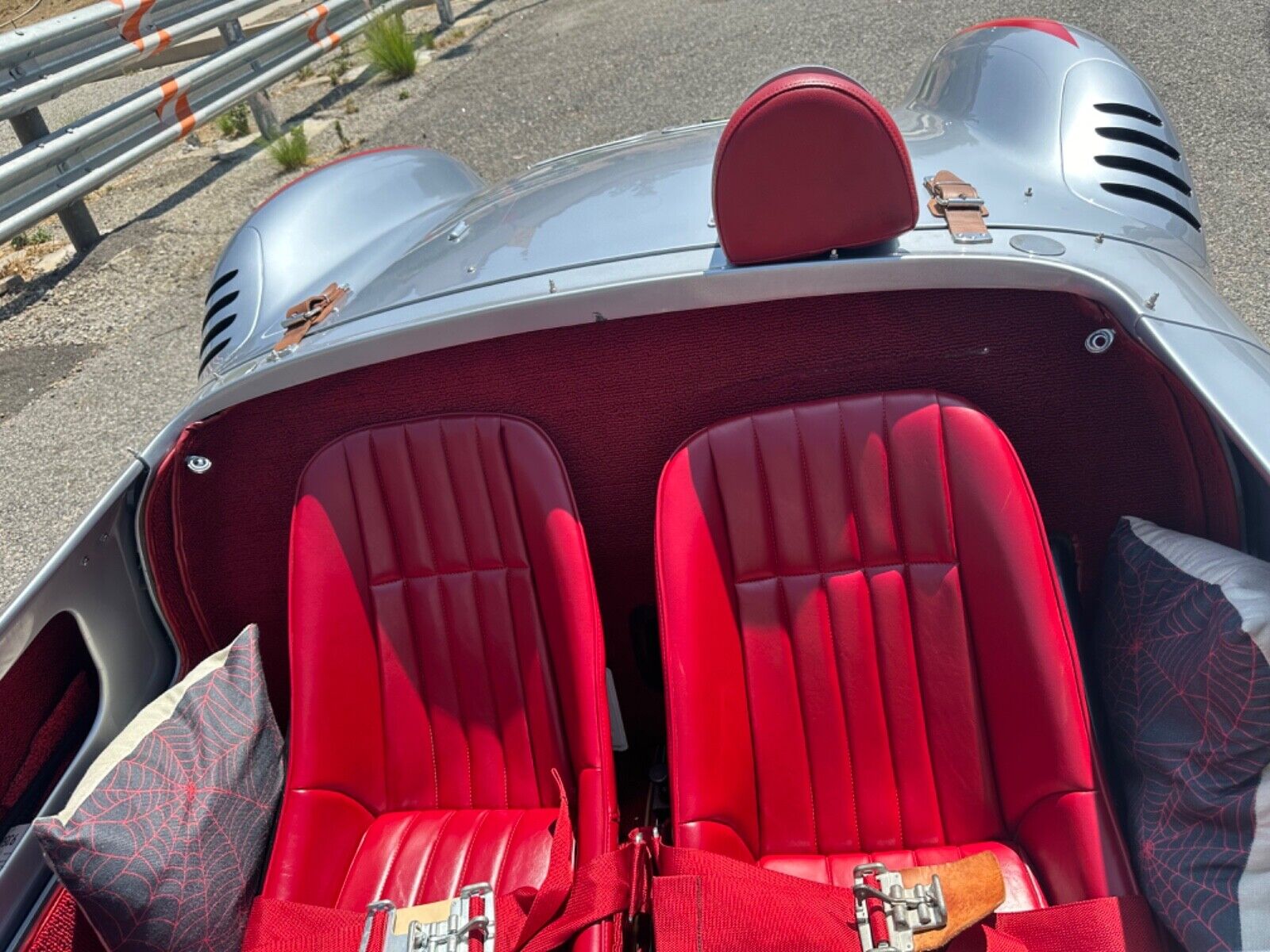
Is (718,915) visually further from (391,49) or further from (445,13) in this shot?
(445,13)

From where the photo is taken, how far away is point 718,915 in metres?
1.38

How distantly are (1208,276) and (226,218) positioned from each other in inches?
167

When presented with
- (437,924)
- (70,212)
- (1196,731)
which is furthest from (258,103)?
(1196,731)

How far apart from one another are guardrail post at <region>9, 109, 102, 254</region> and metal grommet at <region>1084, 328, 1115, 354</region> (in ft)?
14.2

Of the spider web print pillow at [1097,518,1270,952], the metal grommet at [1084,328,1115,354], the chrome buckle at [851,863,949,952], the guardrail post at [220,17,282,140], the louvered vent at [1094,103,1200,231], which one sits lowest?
the chrome buckle at [851,863,949,952]

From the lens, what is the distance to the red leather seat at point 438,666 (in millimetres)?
1681

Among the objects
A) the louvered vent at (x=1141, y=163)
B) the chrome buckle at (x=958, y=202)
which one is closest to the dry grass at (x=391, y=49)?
the louvered vent at (x=1141, y=163)

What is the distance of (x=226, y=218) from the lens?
14.9ft

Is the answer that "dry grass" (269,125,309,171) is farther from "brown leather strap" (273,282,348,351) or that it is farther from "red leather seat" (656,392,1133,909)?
Answer: "red leather seat" (656,392,1133,909)

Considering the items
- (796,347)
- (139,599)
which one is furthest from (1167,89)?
(139,599)

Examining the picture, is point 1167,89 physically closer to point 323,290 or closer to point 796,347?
point 796,347

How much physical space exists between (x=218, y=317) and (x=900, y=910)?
1764 mm

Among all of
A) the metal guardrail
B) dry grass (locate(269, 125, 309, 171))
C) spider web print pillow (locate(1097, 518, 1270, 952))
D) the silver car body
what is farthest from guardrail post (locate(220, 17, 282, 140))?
spider web print pillow (locate(1097, 518, 1270, 952))

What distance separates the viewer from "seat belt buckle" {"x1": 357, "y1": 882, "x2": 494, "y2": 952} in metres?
1.52
